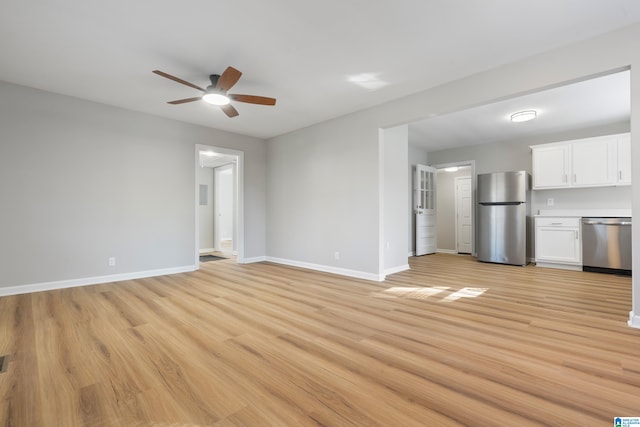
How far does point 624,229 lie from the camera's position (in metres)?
4.62

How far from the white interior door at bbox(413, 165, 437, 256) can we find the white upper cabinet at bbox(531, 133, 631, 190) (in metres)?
2.11

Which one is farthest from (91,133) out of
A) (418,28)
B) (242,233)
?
(418,28)

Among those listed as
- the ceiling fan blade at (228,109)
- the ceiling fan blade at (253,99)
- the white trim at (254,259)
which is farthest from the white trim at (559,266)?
the ceiling fan blade at (228,109)

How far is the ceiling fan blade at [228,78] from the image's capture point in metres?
2.73

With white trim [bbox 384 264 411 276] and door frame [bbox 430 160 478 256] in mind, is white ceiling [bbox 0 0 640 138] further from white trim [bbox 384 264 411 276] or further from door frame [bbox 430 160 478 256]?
door frame [bbox 430 160 478 256]

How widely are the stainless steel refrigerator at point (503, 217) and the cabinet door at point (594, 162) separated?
79cm

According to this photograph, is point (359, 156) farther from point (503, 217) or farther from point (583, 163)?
point (583, 163)

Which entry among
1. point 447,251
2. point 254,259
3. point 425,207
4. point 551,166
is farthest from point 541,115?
point 254,259

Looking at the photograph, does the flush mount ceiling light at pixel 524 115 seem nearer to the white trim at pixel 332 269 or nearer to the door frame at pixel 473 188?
the door frame at pixel 473 188

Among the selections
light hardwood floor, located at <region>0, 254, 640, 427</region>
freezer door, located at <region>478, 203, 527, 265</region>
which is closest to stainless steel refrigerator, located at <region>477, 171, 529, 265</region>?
freezer door, located at <region>478, 203, 527, 265</region>

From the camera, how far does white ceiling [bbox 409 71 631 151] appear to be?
377cm

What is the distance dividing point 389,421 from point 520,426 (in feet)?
1.93

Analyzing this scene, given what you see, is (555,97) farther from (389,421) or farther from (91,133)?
(91,133)

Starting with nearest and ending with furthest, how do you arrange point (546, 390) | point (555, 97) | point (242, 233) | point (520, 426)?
point (520, 426), point (546, 390), point (555, 97), point (242, 233)
